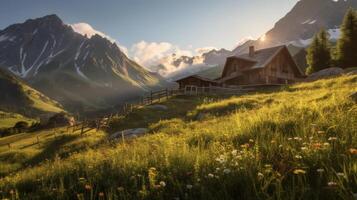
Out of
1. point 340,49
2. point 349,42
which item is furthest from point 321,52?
point 349,42

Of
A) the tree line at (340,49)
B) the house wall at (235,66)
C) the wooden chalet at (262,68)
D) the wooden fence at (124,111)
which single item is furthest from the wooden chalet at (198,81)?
the tree line at (340,49)

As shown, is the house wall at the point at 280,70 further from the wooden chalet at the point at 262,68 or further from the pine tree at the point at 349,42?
the pine tree at the point at 349,42

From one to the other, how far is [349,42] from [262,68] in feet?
55.3

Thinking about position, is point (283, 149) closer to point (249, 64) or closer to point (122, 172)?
point (122, 172)

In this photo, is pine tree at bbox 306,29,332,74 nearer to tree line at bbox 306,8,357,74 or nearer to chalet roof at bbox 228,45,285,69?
tree line at bbox 306,8,357,74

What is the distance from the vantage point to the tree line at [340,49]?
188 ft

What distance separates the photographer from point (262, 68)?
5578 centimetres

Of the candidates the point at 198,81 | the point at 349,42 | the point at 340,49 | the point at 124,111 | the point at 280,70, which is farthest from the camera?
Result: the point at 198,81

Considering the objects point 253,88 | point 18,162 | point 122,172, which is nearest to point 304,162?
point 122,172

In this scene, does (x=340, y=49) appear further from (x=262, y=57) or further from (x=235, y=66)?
(x=235, y=66)

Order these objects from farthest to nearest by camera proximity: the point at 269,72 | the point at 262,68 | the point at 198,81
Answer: the point at 198,81 < the point at 269,72 < the point at 262,68

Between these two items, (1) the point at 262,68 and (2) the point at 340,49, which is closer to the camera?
(1) the point at 262,68

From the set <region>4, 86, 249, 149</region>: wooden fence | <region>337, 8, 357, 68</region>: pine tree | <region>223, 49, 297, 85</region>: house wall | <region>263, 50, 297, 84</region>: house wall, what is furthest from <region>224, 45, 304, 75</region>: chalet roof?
<region>337, 8, 357, 68</region>: pine tree

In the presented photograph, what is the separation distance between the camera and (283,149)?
5754mm
